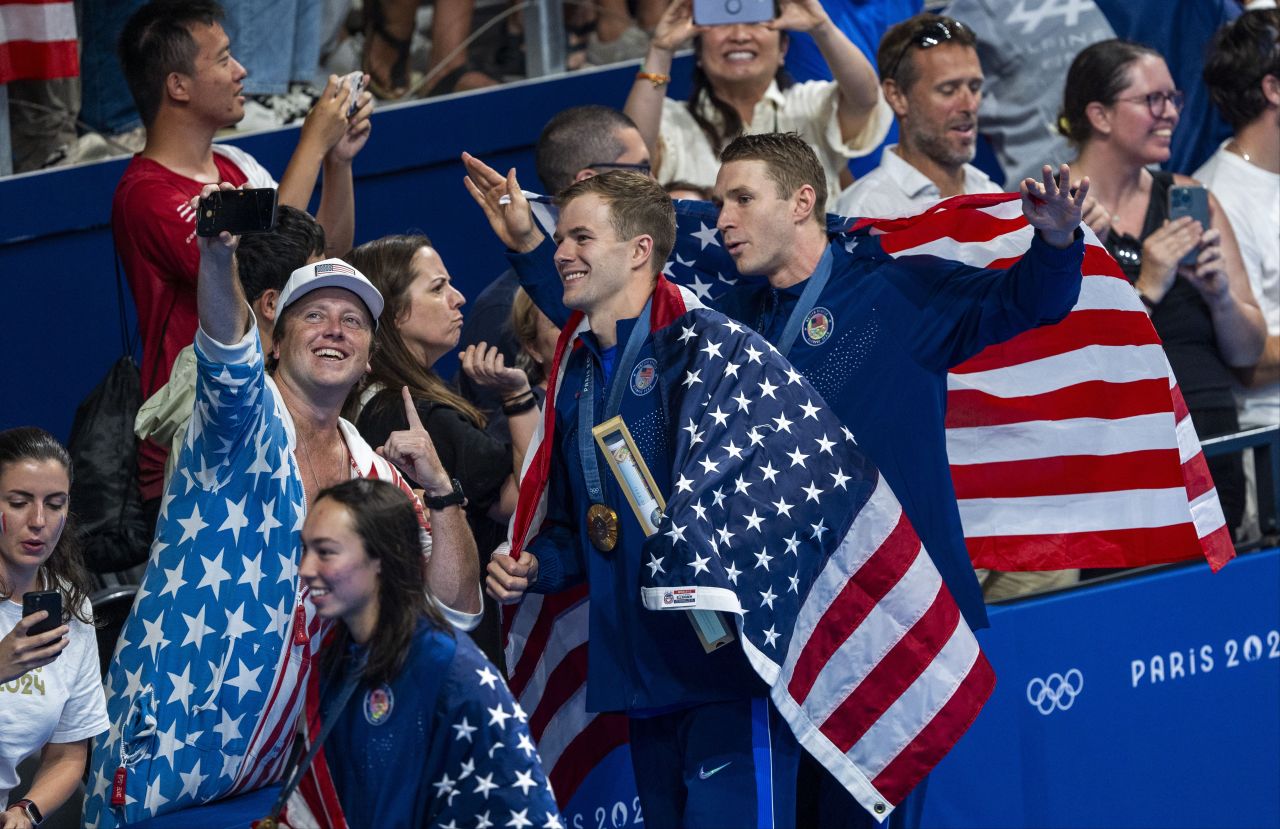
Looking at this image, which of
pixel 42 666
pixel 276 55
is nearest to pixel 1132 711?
pixel 42 666

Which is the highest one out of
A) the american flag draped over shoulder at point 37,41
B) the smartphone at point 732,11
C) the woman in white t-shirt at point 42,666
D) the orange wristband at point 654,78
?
the smartphone at point 732,11

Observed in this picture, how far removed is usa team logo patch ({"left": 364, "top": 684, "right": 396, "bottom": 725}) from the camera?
12.9ft

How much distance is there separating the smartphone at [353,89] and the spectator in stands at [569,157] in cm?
66

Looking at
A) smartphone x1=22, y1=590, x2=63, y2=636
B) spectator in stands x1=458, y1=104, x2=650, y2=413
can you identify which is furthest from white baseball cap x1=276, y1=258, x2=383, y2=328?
spectator in stands x1=458, y1=104, x2=650, y2=413

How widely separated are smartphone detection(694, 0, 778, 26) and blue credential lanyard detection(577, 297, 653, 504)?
2.40 m

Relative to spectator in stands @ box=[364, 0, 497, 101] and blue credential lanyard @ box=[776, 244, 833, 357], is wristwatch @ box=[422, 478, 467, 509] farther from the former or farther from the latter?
spectator in stands @ box=[364, 0, 497, 101]

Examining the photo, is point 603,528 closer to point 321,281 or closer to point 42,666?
point 321,281

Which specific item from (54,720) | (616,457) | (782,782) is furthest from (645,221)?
(54,720)

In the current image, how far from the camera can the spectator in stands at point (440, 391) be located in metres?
5.41

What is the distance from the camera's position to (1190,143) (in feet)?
27.7

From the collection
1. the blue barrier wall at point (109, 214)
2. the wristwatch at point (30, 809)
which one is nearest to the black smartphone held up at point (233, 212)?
the wristwatch at point (30, 809)

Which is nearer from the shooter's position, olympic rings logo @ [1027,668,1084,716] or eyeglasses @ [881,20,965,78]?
olympic rings logo @ [1027,668,1084,716]

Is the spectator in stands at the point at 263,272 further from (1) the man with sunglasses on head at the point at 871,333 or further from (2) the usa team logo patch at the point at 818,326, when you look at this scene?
(2) the usa team logo patch at the point at 818,326

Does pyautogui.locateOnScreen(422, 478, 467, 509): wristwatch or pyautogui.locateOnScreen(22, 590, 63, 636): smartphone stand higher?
pyautogui.locateOnScreen(422, 478, 467, 509): wristwatch
